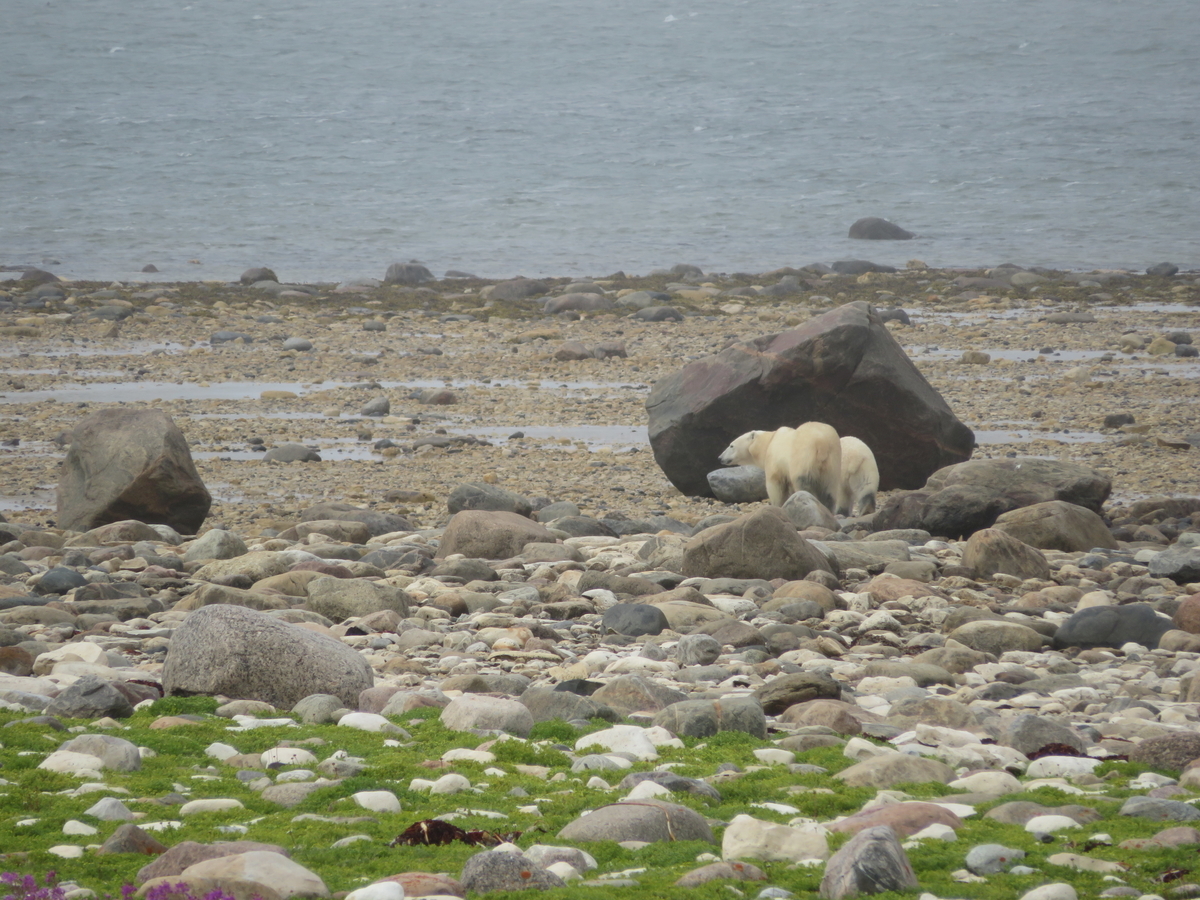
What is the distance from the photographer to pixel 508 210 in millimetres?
45094

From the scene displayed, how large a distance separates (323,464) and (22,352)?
311 inches

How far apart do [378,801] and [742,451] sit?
23.7ft

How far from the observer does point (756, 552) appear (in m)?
8.30

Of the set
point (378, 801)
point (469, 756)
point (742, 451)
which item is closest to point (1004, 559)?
point (742, 451)

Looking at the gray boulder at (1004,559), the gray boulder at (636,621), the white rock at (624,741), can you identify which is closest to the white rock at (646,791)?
the white rock at (624,741)

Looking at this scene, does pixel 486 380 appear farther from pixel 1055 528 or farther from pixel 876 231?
pixel 876 231

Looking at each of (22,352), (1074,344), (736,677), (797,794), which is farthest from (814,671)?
(22,352)

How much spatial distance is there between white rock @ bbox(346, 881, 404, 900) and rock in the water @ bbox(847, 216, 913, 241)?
Answer: 3575cm

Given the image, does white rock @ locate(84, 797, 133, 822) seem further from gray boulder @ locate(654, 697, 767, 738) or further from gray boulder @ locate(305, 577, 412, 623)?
gray boulder @ locate(305, 577, 412, 623)

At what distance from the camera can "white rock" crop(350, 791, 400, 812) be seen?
427 centimetres

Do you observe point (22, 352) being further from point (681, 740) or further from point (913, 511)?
point (681, 740)

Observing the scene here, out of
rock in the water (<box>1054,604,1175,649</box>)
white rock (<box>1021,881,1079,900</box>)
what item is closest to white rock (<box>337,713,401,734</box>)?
white rock (<box>1021,881,1079,900</box>)

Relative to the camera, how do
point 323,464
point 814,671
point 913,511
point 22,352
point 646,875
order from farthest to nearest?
1. point 22,352
2. point 323,464
3. point 913,511
4. point 814,671
5. point 646,875

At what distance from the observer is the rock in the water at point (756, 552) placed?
829cm
